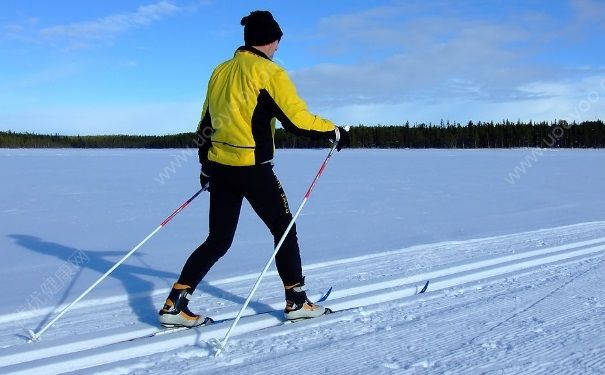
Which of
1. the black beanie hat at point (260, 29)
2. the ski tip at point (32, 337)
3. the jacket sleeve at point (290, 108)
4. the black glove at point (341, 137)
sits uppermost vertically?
the black beanie hat at point (260, 29)

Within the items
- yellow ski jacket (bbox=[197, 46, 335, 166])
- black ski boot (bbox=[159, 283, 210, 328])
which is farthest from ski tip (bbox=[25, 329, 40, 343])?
yellow ski jacket (bbox=[197, 46, 335, 166])

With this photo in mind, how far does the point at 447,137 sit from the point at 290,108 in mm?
85773

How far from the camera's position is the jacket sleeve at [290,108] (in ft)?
9.62

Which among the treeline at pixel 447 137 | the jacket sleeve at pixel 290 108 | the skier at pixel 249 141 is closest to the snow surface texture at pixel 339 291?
the skier at pixel 249 141

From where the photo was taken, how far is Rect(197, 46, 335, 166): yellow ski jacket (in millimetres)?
2941

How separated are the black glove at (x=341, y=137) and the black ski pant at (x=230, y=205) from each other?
40 centimetres

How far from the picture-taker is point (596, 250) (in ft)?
17.2

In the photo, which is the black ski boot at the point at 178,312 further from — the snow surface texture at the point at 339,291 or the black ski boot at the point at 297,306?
the black ski boot at the point at 297,306

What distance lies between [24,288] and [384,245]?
3321mm

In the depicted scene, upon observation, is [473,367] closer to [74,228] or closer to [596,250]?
[596,250]

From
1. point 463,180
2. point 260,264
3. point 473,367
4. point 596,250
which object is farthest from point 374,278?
point 463,180

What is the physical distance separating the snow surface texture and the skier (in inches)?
11.4

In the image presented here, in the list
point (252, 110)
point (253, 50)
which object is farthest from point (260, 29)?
point (252, 110)

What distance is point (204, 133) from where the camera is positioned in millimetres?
3238
